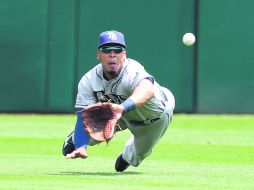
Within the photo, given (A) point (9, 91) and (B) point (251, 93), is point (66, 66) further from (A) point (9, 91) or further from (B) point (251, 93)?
(B) point (251, 93)

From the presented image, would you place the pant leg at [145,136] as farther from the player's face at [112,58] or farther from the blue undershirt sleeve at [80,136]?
the player's face at [112,58]

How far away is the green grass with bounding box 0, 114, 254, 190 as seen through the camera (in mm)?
7766

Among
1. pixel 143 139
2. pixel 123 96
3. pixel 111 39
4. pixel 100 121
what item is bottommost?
pixel 143 139

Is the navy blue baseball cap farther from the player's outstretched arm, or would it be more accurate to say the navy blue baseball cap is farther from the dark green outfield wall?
the dark green outfield wall

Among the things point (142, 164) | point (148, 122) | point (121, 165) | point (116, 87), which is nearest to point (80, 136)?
point (116, 87)

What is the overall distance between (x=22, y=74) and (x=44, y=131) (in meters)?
4.54

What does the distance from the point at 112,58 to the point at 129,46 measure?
11.5m

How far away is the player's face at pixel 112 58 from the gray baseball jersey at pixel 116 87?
58 mm

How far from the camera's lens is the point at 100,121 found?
311 inches

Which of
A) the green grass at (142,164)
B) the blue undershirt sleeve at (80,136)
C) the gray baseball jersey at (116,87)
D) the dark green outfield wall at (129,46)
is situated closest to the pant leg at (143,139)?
the green grass at (142,164)

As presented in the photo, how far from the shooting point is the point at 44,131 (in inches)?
602

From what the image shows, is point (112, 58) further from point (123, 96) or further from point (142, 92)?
point (142, 92)

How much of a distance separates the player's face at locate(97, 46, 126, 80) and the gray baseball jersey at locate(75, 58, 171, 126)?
0.19 feet

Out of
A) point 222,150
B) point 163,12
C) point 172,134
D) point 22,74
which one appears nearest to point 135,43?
point 163,12
